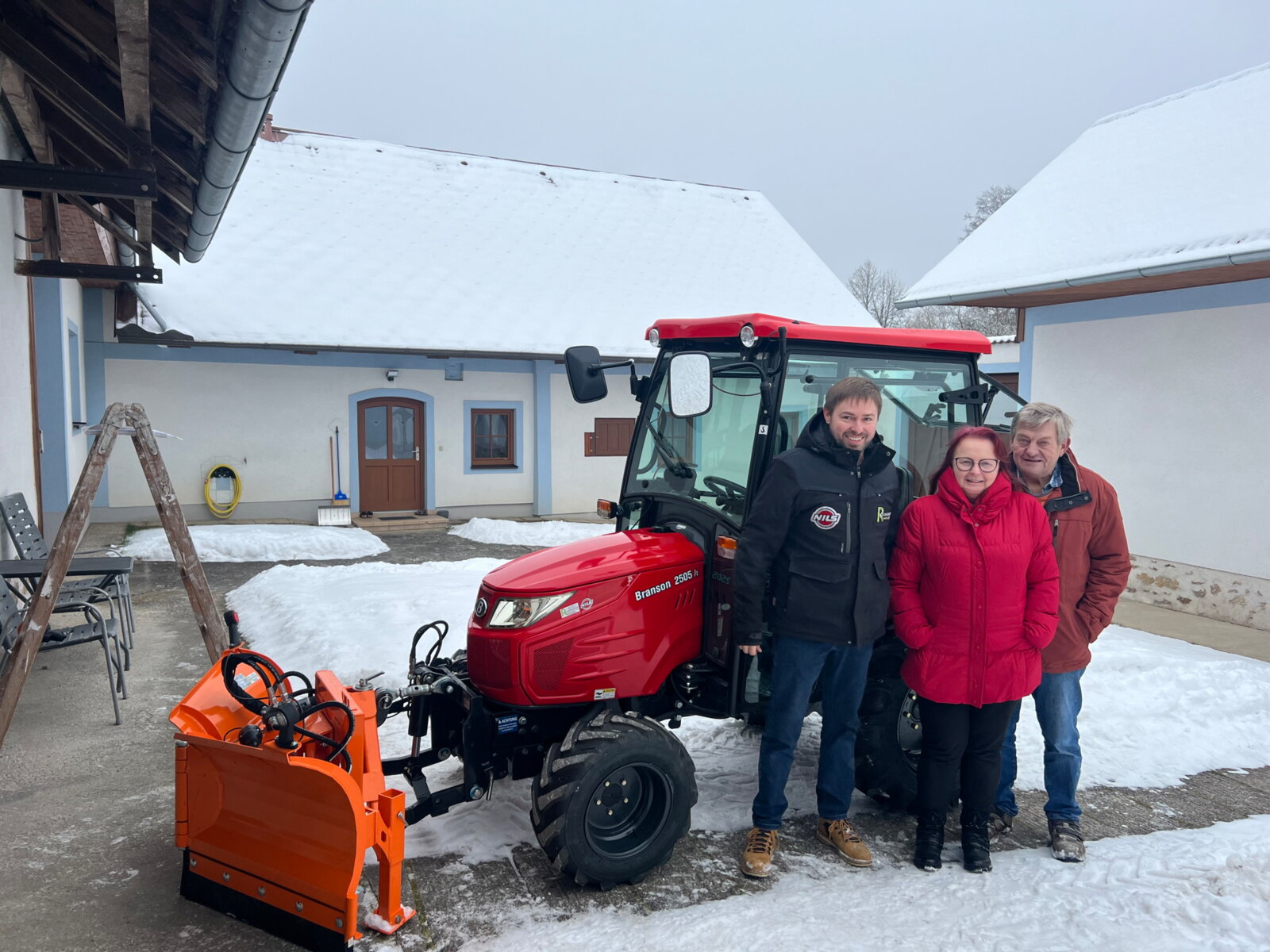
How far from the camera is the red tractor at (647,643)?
3.17 metres

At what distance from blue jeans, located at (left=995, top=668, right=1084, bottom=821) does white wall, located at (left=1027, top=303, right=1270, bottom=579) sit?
211 inches

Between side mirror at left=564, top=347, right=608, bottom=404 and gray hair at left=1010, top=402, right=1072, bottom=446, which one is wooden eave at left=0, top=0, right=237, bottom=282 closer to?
side mirror at left=564, top=347, right=608, bottom=404

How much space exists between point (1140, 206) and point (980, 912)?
7825mm

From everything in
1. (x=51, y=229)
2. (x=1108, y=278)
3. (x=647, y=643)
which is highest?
(x=51, y=229)

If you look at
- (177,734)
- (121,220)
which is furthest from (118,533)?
(177,734)

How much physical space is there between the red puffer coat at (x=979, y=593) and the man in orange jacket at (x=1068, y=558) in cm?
23

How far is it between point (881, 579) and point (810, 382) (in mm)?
879

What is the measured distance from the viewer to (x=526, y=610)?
3303mm

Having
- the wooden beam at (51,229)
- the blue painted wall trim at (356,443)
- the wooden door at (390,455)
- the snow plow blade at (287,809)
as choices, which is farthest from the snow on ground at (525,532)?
the snow plow blade at (287,809)

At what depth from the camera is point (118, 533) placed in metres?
11.7

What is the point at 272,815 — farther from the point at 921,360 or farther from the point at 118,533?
the point at 118,533


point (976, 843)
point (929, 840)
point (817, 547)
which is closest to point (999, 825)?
point (976, 843)

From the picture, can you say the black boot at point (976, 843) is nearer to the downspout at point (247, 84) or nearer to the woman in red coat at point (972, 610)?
the woman in red coat at point (972, 610)

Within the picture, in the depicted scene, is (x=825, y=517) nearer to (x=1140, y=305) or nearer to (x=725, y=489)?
(x=725, y=489)
